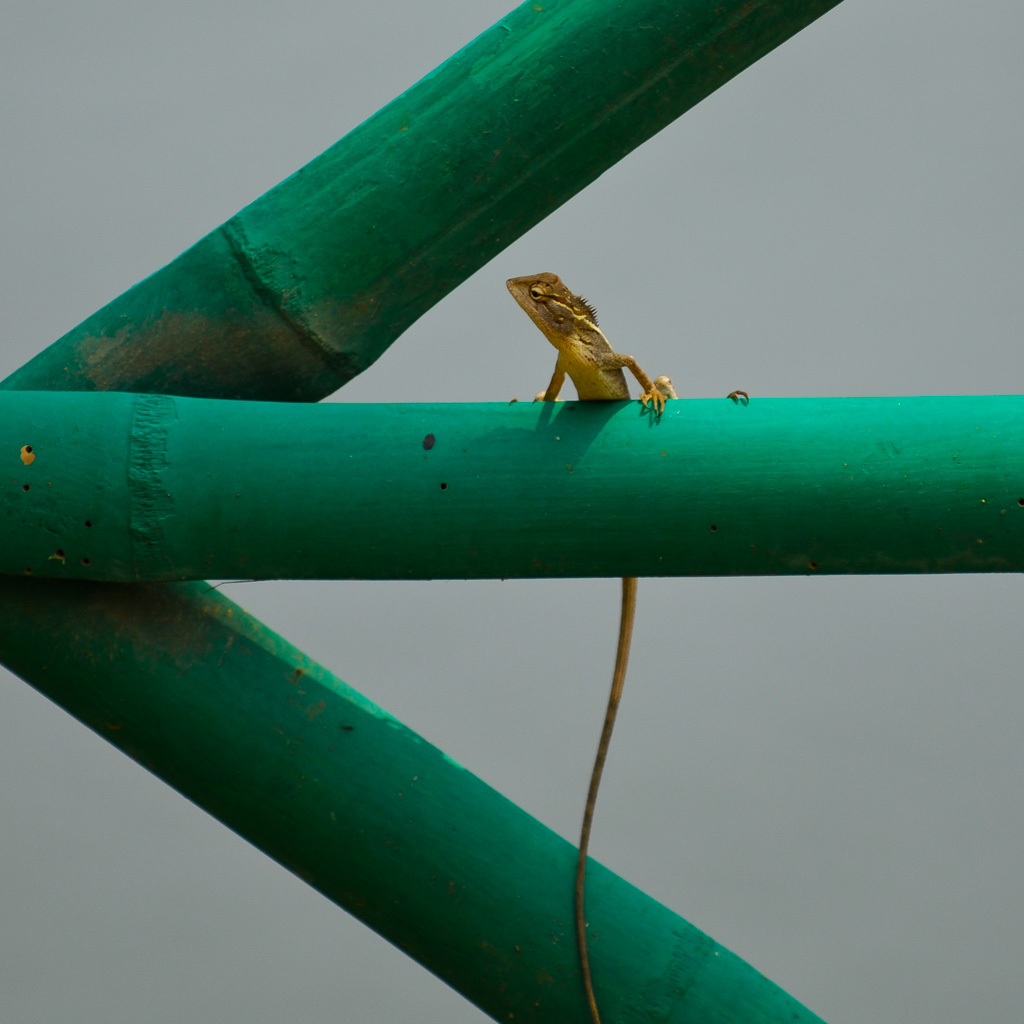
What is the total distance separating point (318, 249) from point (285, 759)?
141 centimetres

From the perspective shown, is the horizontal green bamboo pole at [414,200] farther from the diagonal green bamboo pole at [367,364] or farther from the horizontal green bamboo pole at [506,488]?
the horizontal green bamboo pole at [506,488]

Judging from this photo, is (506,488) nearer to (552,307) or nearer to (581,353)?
(581,353)

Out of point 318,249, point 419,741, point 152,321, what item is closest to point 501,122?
point 318,249

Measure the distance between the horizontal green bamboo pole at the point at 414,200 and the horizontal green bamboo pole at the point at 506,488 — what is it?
0.35 metres

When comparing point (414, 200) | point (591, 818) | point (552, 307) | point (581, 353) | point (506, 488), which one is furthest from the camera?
point (591, 818)

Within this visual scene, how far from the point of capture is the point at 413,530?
3.31m

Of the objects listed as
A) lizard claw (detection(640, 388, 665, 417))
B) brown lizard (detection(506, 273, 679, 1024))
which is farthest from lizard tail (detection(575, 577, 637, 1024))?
lizard claw (detection(640, 388, 665, 417))

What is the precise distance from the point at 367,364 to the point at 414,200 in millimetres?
521

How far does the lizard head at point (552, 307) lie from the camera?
386 centimetres

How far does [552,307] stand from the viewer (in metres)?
3.88

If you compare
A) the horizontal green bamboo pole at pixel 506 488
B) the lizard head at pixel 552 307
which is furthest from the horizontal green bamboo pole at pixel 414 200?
the horizontal green bamboo pole at pixel 506 488

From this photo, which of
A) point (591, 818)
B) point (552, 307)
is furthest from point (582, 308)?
point (591, 818)

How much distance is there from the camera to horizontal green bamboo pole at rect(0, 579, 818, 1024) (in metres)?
3.71

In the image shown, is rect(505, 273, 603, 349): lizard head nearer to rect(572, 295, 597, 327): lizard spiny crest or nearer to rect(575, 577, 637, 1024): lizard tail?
rect(572, 295, 597, 327): lizard spiny crest
